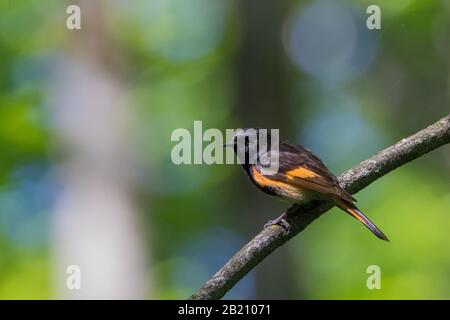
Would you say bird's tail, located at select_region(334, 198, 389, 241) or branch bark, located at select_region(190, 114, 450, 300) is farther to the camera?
bird's tail, located at select_region(334, 198, 389, 241)

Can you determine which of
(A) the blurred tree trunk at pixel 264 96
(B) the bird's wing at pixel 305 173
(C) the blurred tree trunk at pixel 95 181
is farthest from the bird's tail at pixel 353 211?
(C) the blurred tree trunk at pixel 95 181

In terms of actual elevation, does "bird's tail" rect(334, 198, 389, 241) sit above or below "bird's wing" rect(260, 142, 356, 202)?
below

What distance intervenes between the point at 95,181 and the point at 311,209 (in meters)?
4.34

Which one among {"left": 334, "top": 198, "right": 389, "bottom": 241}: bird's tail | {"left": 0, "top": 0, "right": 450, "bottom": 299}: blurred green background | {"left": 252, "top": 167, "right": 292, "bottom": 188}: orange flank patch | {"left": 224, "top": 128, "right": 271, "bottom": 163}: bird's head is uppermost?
{"left": 0, "top": 0, "right": 450, "bottom": 299}: blurred green background

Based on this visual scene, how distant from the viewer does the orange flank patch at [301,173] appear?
484 centimetres

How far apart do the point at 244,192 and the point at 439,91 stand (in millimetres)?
7851

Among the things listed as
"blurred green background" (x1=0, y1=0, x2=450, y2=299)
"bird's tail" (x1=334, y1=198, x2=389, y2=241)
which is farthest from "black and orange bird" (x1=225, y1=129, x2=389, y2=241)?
"blurred green background" (x1=0, y1=0, x2=450, y2=299)

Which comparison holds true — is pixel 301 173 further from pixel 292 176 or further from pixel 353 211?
pixel 353 211

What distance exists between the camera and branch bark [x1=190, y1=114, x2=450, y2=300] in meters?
3.50

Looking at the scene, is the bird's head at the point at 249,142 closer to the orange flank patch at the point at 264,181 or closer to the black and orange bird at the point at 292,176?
the black and orange bird at the point at 292,176

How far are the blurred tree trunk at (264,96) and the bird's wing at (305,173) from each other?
1868 mm

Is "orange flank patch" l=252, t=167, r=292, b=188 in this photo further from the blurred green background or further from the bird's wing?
the blurred green background

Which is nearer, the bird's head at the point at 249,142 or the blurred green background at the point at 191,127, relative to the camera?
the bird's head at the point at 249,142
